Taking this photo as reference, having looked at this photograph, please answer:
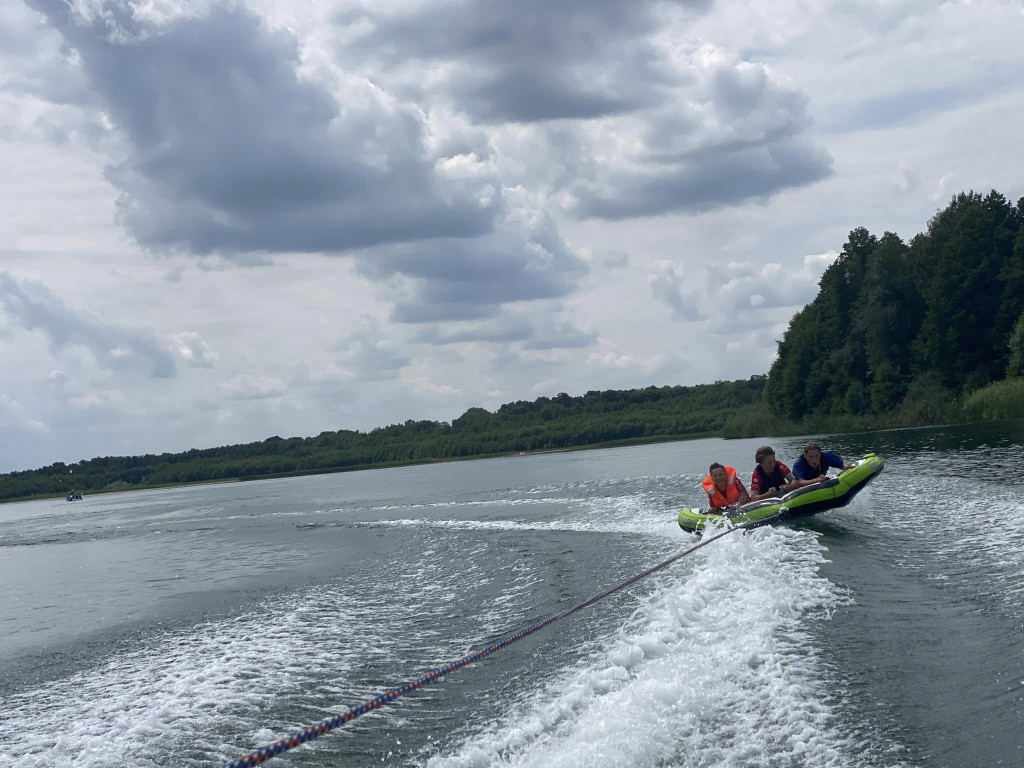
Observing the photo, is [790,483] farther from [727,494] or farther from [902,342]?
[902,342]

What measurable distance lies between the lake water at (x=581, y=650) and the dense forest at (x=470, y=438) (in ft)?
210

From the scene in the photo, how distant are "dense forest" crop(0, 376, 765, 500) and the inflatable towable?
203 feet

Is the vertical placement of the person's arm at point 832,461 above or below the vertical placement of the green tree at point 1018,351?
below

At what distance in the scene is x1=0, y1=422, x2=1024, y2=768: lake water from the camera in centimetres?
510

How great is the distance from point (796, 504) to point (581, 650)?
672 cm

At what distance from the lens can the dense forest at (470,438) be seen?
8775 cm

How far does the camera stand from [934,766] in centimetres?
428

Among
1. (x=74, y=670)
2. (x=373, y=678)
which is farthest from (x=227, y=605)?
(x=373, y=678)

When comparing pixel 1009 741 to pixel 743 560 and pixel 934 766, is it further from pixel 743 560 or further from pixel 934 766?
pixel 743 560

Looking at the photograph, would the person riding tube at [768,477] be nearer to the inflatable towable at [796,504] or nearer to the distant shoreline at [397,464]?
the inflatable towable at [796,504]

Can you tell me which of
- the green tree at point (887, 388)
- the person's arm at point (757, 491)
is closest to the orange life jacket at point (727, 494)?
the person's arm at point (757, 491)

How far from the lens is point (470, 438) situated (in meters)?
100

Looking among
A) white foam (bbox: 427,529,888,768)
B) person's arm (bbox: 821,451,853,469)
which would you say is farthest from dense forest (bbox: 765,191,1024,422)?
white foam (bbox: 427,529,888,768)

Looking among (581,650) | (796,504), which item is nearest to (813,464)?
(796,504)
